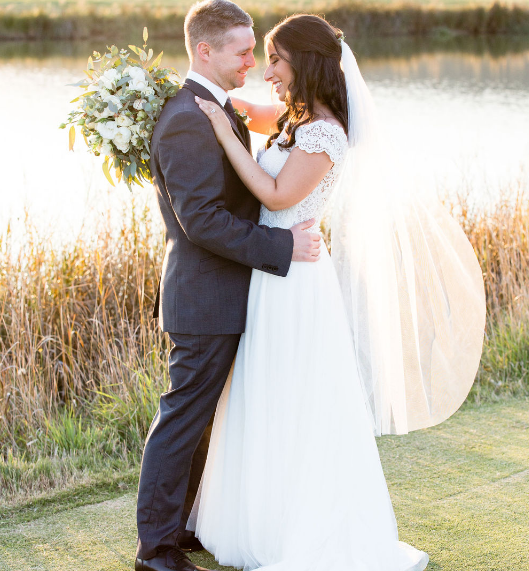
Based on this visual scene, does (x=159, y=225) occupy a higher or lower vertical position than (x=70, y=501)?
higher

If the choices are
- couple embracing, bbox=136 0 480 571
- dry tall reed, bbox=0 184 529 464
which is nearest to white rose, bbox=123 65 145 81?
couple embracing, bbox=136 0 480 571

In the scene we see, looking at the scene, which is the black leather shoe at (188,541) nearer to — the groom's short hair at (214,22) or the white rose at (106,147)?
the white rose at (106,147)

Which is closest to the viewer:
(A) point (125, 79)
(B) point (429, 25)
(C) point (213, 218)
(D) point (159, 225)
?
(C) point (213, 218)

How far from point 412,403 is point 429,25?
72.3ft

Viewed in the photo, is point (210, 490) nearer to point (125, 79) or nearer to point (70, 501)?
point (70, 501)

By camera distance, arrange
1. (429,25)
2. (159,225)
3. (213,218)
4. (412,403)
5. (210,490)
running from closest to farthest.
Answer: (213,218), (210,490), (412,403), (159,225), (429,25)

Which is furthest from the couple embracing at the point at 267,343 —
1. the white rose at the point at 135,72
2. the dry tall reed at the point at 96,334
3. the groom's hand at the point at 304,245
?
the dry tall reed at the point at 96,334

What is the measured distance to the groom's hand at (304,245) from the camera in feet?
8.58

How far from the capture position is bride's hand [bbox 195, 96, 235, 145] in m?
2.45

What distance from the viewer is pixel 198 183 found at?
239 centimetres

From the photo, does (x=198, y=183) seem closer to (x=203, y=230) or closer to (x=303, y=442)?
(x=203, y=230)

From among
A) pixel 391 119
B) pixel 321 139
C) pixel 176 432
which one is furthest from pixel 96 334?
pixel 391 119

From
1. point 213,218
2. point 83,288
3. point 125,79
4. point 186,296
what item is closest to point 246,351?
point 186,296

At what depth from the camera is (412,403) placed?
2.97 metres
